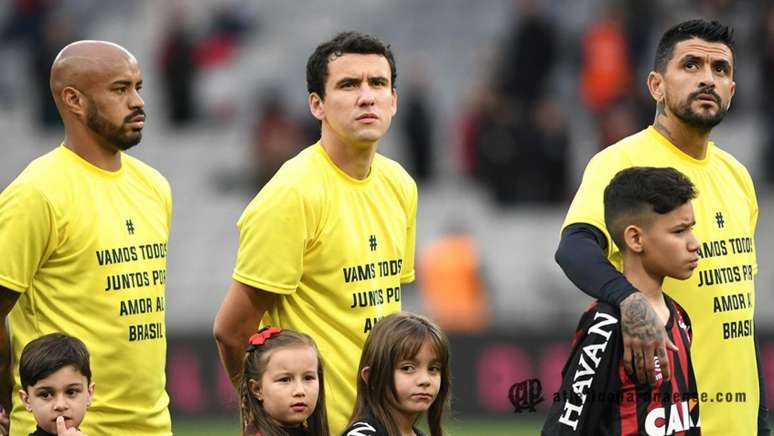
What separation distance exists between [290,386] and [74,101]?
57.0 inches

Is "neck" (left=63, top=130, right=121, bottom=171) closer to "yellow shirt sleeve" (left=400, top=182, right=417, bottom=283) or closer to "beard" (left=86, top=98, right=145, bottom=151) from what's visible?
"beard" (left=86, top=98, right=145, bottom=151)

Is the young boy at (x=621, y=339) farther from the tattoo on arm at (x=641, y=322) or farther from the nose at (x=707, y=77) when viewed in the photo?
the nose at (x=707, y=77)

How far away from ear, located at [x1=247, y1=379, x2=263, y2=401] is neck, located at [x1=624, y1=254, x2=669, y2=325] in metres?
1.35

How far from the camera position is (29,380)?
210 inches

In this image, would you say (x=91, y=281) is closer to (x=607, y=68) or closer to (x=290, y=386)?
(x=290, y=386)

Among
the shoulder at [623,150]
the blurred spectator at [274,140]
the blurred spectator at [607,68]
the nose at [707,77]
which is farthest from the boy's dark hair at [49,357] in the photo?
the blurred spectator at [607,68]

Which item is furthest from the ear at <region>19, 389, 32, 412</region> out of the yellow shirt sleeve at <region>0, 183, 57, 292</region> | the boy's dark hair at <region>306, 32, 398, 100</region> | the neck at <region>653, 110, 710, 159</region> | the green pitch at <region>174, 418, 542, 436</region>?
the green pitch at <region>174, 418, 542, 436</region>

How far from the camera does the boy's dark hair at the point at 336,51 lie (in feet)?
19.1

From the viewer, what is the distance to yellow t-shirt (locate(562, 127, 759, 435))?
5656mm

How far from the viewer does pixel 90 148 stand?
5859 mm

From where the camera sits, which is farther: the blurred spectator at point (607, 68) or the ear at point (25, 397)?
the blurred spectator at point (607, 68)

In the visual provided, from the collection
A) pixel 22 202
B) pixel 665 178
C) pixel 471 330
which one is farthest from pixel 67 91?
pixel 471 330

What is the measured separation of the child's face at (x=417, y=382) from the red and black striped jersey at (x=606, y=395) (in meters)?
0.49

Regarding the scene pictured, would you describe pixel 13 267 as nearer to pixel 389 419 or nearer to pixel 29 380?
pixel 29 380
